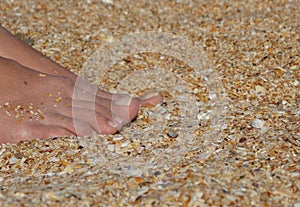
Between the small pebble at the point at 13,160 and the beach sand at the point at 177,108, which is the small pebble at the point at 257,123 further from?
the small pebble at the point at 13,160

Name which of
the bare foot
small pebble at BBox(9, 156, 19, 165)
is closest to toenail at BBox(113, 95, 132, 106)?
the bare foot

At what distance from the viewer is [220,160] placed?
1986 mm

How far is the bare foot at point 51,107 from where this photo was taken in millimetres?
2301

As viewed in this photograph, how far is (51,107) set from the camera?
7.99ft

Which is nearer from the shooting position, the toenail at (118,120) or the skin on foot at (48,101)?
the skin on foot at (48,101)

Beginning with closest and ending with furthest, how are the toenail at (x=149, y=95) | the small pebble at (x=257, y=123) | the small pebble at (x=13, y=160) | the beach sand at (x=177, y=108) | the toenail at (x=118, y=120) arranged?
1. the beach sand at (x=177, y=108)
2. the small pebble at (x=13, y=160)
3. the small pebble at (x=257, y=123)
4. the toenail at (x=118, y=120)
5. the toenail at (x=149, y=95)

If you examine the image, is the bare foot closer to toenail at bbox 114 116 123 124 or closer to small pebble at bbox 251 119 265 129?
toenail at bbox 114 116 123 124

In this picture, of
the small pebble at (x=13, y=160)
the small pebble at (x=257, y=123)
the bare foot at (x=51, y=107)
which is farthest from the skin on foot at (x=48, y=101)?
the small pebble at (x=257, y=123)

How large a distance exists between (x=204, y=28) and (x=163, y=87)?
782 mm

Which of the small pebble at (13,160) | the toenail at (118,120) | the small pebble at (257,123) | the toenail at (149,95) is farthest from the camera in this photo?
the toenail at (149,95)

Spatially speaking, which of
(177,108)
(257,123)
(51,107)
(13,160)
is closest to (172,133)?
(177,108)

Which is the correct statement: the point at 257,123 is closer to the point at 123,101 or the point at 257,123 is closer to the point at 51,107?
the point at 123,101

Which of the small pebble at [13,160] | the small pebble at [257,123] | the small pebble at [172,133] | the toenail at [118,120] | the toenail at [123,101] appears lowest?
the small pebble at [13,160]

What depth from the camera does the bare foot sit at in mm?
2301
